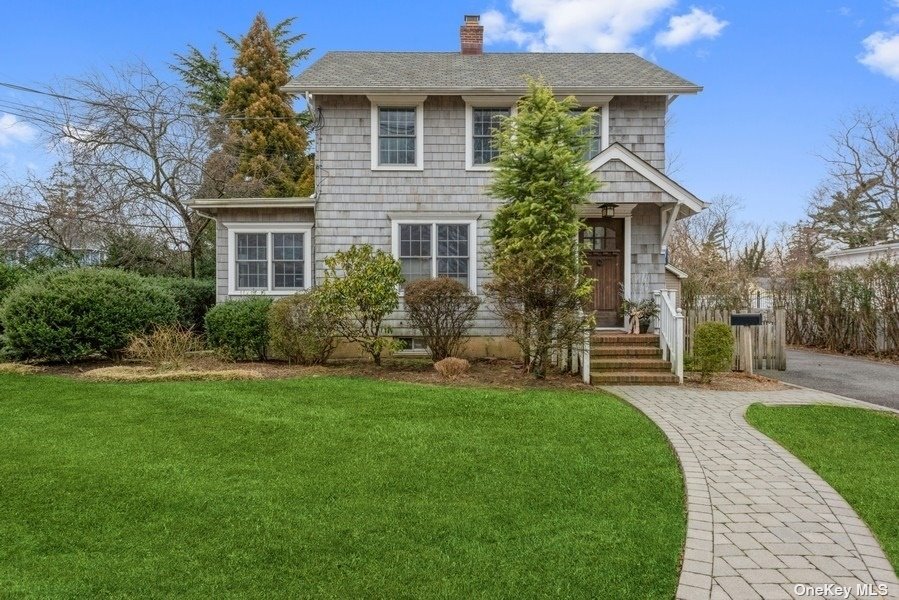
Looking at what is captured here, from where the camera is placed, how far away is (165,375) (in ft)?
31.3

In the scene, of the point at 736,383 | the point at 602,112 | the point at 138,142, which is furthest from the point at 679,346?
the point at 138,142

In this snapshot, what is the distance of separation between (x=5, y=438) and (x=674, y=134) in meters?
25.3

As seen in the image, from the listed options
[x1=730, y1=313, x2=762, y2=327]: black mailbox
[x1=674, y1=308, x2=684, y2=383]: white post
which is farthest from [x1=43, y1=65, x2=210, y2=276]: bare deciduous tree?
[x1=730, y1=313, x2=762, y2=327]: black mailbox

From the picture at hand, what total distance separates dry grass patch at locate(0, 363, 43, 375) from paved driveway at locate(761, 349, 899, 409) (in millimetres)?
14561

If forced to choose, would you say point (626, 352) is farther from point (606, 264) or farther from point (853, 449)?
point (853, 449)

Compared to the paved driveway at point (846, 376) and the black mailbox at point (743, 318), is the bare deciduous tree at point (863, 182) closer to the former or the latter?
the paved driveway at point (846, 376)

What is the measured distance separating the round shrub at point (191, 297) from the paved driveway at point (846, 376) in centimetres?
1393

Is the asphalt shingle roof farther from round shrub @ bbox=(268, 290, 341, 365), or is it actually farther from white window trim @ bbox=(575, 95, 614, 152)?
round shrub @ bbox=(268, 290, 341, 365)

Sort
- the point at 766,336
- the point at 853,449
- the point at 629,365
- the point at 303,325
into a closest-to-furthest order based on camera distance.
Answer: the point at 853,449, the point at 629,365, the point at 303,325, the point at 766,336

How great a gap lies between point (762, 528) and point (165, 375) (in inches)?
365

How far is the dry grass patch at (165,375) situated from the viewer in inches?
371

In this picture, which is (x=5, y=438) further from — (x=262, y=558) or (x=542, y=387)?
(x=542, y=387)

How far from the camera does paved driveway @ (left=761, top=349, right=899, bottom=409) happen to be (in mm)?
9401

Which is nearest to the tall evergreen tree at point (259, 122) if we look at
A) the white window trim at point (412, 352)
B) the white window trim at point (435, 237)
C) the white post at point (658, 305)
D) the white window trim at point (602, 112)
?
the white window trim at point (435, 237)
